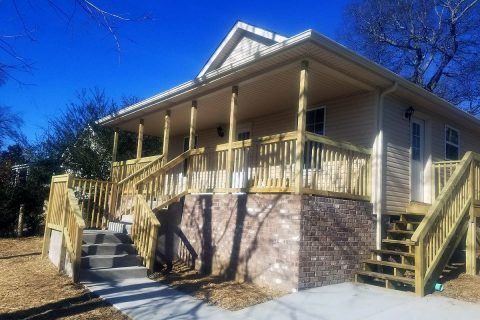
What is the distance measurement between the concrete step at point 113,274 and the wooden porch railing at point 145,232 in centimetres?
23

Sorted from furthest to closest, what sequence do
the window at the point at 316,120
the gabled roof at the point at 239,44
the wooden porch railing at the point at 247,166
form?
the gabled roof at the point at 239,44, the window at the point at 316,120, the wooden porch railing at the point at 247,166

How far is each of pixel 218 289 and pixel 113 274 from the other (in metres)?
1.94

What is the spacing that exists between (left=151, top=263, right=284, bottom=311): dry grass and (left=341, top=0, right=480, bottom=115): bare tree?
65.5 feet

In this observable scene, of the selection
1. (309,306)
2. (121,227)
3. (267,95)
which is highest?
(267,95)

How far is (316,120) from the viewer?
1068 centimetres

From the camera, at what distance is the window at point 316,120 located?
1050cm

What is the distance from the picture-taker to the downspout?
340 inches

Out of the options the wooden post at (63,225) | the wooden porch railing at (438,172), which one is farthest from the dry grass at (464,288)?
the wooden post at (63,225)

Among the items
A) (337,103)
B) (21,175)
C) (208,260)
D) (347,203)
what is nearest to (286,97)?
(337,103)

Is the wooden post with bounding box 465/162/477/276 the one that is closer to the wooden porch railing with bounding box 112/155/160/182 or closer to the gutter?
the gutter

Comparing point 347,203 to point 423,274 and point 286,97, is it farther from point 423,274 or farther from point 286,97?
point 286,97

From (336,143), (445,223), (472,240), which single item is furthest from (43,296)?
(472,240)

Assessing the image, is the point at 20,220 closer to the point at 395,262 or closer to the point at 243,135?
the point at 243,135

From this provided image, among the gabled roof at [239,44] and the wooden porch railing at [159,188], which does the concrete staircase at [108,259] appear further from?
the gabled roof at [239,44]
